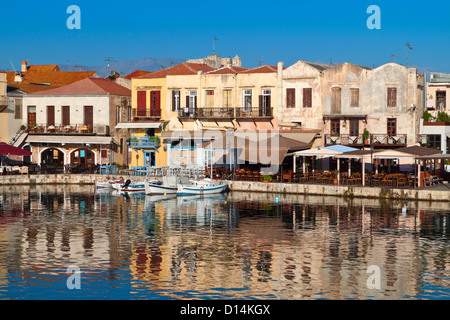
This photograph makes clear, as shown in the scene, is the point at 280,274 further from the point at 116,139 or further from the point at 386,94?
the point at 116,139

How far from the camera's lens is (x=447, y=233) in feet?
99.6

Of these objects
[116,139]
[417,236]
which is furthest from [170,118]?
[417,236]

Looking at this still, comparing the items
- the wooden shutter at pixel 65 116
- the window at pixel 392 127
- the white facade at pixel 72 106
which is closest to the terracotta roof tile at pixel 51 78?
the white facade at pixel 72 106

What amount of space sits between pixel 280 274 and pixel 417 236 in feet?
30.6

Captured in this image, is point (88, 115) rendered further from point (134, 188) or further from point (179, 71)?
point (134, 188)

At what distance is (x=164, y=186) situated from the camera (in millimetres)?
46125

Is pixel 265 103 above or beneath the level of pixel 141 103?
beneath

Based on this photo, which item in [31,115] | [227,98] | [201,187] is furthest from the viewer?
[31,115]

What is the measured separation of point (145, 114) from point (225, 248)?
104ft

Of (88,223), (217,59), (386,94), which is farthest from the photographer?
(217,59)

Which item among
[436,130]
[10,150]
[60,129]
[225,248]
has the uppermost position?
[60,129]

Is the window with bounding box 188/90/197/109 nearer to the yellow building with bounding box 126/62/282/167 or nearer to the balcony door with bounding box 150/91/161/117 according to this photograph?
the yellow building with bounding box 126/62/282/167

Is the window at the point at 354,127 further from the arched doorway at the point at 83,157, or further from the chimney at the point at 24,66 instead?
the chimney at the point at 24,66

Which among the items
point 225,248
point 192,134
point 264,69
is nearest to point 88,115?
point 192,134
